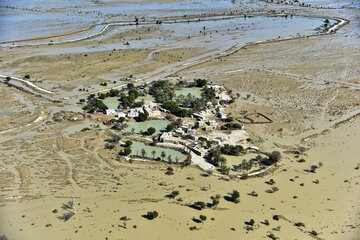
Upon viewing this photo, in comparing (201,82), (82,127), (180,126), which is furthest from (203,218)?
(201,82)

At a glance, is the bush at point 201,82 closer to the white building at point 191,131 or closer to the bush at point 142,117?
the bush at point 142,117

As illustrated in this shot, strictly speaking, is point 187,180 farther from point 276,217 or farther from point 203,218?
point 276,217

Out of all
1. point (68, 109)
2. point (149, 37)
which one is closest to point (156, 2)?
point (149, 37)

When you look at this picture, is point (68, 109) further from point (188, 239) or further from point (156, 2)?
point (156, 2)

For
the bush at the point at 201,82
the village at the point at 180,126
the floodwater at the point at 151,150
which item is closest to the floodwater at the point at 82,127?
the village at the point at 180,126

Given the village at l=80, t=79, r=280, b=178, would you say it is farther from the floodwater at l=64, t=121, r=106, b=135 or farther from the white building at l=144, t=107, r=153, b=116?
the floodwater at l=64, t=121, r=106, b=135

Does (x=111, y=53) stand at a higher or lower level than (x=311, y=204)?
higher
